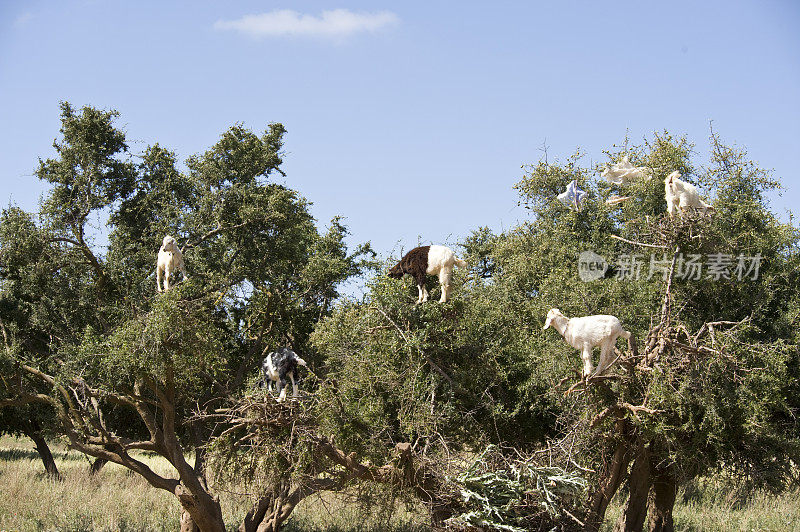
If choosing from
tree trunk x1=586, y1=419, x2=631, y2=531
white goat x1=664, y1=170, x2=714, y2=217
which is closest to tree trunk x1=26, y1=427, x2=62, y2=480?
tree trunk x1=586, y1=419, x2=631, y2=531

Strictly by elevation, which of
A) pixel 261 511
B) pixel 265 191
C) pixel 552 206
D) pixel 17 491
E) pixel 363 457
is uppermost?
pixel 552 206

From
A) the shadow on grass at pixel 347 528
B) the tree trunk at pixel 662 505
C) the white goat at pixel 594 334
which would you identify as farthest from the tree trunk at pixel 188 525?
the tree trunk at pixel 662 505

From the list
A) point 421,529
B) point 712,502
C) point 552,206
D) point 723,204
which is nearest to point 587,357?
point 723,204

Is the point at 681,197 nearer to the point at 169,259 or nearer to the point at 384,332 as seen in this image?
the point at 384,332

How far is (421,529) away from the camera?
15.0 m

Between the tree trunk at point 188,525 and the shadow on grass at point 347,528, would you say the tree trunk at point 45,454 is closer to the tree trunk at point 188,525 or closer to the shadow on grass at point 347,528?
the shadow on grass at point 347,528

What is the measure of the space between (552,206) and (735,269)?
5478 millimetres

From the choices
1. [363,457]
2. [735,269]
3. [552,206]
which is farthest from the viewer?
[552,206]

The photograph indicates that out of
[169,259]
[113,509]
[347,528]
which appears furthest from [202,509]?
[113,509]

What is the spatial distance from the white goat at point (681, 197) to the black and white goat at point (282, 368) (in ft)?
19.4

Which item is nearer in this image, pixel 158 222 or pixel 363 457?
pixel 363 457

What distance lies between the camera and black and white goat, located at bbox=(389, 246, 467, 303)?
1143cm

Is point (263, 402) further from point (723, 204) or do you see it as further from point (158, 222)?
point (723, 204)

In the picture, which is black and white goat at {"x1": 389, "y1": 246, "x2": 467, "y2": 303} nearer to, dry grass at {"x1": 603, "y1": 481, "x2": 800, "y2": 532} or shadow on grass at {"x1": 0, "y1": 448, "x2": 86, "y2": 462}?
dry grass at {"x1": 603, "y1": 481, "x2": 800, "y2": 532}
